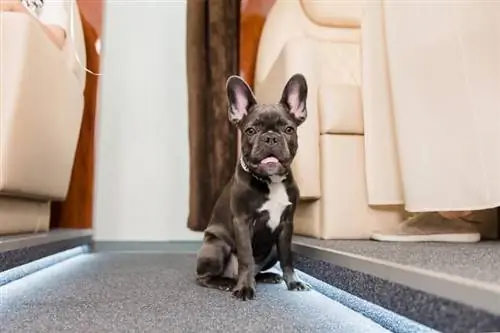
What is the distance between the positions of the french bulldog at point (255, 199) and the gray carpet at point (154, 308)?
58 mm

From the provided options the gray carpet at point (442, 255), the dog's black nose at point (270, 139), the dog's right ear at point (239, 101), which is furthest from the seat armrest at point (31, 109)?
the gray carpet at point (442, 255)

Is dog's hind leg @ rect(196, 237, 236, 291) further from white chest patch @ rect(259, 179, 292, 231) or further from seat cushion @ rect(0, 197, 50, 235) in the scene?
seat cushion @ rect(0, 197, 50, 235)

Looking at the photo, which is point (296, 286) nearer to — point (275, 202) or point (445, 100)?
point (275, 202)

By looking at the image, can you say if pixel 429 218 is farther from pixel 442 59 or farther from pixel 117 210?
pixel 117 210

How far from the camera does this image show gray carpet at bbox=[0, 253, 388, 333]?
836 millimetres

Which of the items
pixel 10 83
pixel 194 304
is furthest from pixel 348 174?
pixel 10 83

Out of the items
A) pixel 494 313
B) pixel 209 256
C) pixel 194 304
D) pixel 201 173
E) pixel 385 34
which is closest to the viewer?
pixel 494 313

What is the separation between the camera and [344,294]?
1.10 metres

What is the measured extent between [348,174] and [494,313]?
3.14 feet

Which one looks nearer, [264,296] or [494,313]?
[494,313]

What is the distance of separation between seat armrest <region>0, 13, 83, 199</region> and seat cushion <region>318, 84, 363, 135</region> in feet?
2.70

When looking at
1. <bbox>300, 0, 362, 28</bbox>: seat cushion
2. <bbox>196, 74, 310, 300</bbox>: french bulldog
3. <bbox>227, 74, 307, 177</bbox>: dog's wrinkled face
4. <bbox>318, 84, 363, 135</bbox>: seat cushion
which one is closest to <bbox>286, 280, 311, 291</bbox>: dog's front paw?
<bbox>196, 74, 310, 300</bbox>: french bulldog

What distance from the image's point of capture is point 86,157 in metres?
2.40

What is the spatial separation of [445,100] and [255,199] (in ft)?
1.68
